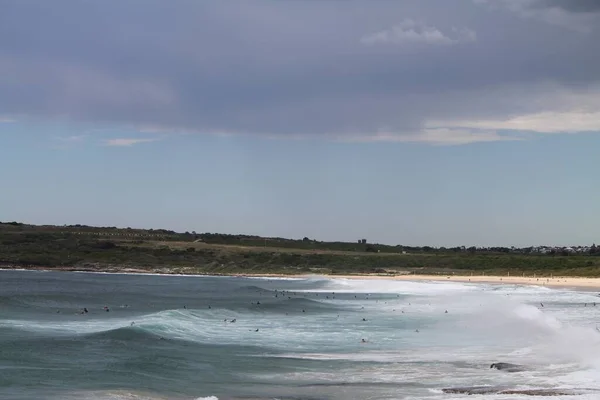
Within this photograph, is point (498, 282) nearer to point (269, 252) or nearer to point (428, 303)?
point (428, 303)

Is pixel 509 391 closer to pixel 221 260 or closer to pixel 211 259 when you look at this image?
pixel 221 260

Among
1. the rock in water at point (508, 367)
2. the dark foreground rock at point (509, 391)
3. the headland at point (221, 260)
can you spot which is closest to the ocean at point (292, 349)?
the dark foreground rock at point (509, 391)

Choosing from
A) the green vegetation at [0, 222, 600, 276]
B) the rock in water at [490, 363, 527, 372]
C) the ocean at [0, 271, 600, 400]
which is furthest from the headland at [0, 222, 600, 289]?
the rock in water at [490, 363, 527, 372]

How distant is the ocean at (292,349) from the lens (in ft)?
74.2

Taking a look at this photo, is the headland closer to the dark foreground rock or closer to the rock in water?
the rock in water

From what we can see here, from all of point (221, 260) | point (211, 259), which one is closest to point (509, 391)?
point (221, 260)

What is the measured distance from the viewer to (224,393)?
22031 mm

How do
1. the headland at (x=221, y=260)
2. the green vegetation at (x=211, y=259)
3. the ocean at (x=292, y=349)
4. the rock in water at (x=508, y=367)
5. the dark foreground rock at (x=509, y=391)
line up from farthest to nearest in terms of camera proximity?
the green vegetation at (x=211, y=259) < the headland at (x=221, y=260) < the rock in water at (x=508, y=367) < the ocean at (x=292, y=349) < the dark foreground rock at (x=509, y=391)

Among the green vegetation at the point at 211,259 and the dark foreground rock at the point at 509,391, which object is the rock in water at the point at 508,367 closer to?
the dark foreground rock at the point at 509,391

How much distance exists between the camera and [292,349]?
31781 millimetres

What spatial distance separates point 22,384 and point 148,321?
18.9m

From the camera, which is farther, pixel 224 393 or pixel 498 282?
pixel 498 282

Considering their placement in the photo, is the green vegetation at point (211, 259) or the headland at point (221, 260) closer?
the headland at point (221, 260)

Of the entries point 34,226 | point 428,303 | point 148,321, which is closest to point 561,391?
point 148,321
